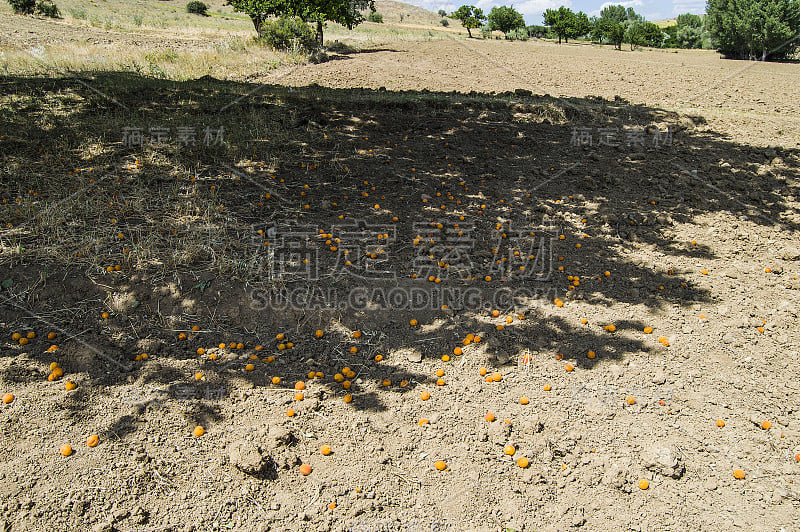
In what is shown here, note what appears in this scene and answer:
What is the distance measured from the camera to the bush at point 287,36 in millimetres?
15383

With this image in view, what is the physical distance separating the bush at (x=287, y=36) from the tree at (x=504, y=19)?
27288 mm

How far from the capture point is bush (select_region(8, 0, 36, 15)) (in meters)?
23.7

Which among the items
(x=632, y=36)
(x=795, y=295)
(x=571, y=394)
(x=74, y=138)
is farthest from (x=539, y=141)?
(x=632, y=36)

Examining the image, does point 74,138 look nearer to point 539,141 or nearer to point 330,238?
point 330,238

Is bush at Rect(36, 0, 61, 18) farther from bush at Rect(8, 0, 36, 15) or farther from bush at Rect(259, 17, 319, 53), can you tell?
bush at Rect(259, 17, 319, 53)

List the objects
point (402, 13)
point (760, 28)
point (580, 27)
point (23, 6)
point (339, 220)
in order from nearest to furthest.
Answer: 1. point (339, 220)
2. point (760, 28)
3. point (23, 6)
4. point (580, 27)
5. point (402, 13)

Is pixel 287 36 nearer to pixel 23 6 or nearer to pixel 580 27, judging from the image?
pixel 23 6

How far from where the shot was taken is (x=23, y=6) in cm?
2369

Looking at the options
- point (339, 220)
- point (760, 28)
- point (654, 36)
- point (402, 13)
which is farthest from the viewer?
point (402, 13)

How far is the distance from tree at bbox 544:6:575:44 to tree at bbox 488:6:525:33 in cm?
228

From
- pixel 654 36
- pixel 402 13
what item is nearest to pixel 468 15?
pixel 654 36

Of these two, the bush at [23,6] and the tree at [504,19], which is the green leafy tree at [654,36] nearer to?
the tree at [504,19]

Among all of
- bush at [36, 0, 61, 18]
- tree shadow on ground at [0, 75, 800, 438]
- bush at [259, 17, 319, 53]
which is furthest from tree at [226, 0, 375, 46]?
bush at [36, 0, 61, 18]

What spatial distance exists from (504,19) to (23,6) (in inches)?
1249
